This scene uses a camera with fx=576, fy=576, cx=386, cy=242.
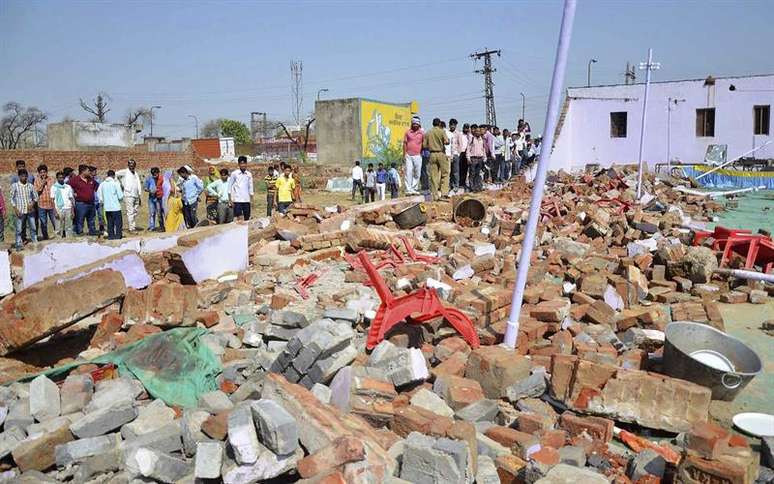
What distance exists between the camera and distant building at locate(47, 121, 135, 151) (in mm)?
30734

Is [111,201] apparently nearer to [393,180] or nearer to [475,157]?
[475,157]

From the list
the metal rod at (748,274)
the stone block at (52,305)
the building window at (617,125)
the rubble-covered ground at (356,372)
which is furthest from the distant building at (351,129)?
the stone block at (52,305)

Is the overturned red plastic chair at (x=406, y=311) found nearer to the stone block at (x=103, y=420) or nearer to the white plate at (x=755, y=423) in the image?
the stone block at (x=103, y=420)

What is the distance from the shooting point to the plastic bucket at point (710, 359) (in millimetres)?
4113

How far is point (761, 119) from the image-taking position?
24.6m

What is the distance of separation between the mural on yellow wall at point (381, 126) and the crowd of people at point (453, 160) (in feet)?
37.3

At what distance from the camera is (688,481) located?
2982mm

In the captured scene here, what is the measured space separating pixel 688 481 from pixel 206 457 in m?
2.49

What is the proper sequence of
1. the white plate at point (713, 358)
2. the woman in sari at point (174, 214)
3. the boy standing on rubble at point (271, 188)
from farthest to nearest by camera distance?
the boy standing on rubble at point (271, 188) → the woman in sari at point (174, 214) → the white plate at point (713, 358)

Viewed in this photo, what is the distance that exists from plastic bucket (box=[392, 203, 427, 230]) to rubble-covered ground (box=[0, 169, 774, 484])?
1682 millimetres

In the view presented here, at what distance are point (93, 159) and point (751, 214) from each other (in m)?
23.0

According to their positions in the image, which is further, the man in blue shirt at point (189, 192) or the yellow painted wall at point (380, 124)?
the yellow painted wall at point (380, 124)

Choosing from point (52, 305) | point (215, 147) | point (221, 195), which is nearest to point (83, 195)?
point (221, 195)

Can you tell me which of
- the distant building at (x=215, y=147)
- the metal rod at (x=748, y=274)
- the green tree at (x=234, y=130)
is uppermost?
the green tree at (x=234, y=130)
